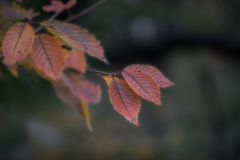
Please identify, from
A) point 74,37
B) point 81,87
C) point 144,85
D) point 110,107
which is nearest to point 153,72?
point 144,85

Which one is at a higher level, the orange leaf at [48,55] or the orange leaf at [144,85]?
the orange leaf at [48,55]

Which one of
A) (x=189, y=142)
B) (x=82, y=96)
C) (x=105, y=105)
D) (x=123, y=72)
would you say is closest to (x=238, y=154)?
(x=189, y=142)

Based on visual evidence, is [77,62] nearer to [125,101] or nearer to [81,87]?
[81,87]

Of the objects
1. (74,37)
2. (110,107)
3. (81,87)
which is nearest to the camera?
(74,37)

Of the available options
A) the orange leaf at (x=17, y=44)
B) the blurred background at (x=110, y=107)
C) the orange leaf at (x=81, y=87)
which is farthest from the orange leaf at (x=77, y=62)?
the blurred background at (x=110, y=107)

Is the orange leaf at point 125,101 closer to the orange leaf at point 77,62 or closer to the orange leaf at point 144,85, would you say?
the orange leaf at point 144,85

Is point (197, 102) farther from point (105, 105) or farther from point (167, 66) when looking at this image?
point (105, 105)

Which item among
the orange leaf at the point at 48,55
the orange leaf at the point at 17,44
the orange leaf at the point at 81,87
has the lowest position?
Result: the orange leaf at the point at 81,87
